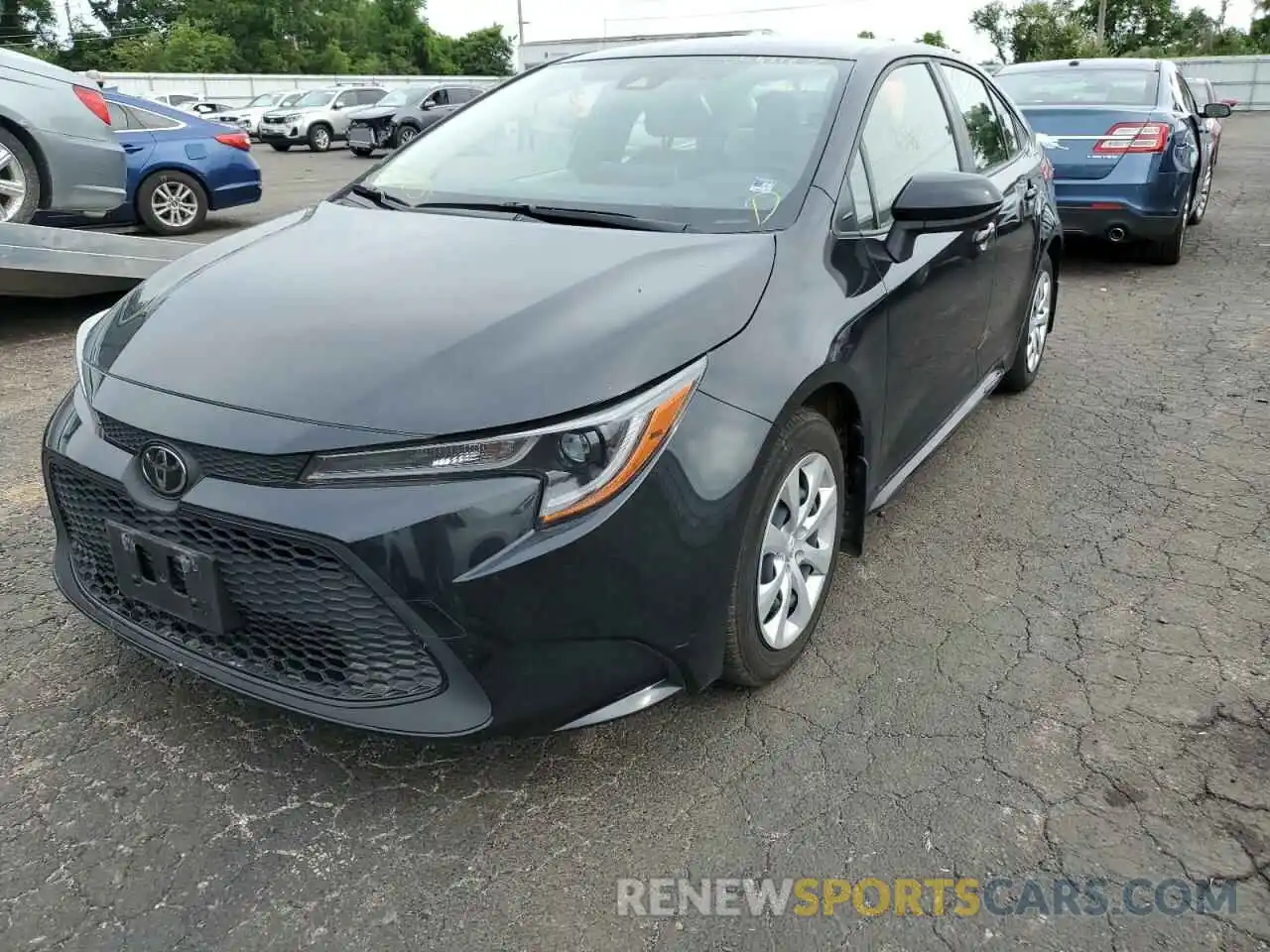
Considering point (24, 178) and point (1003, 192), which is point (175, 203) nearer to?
point (24, 178)

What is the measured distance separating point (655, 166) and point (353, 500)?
1.57 meters

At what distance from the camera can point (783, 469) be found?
7.87ft

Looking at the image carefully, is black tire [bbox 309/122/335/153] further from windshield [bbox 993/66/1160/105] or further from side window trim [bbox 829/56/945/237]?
side window trim [bbox 829/56/945/237]

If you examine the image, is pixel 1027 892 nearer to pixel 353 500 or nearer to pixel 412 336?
pixel 353 500

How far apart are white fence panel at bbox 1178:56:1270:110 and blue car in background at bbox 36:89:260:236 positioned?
33089mm

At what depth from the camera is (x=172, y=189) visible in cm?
962

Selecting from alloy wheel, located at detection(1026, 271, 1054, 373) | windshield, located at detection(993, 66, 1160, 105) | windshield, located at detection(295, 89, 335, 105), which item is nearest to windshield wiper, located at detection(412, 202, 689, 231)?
alloy wheel, located at detection(1026, 271, 1054, 373)

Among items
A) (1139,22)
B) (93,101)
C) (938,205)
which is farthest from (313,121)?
(1139,22)

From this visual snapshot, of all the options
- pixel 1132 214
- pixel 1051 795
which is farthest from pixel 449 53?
pixel 1051 795

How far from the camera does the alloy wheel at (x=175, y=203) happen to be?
31.3ft

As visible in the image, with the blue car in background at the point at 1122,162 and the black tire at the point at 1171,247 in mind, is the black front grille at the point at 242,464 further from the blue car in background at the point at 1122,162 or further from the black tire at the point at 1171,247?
the black tire at the point at 1171,247

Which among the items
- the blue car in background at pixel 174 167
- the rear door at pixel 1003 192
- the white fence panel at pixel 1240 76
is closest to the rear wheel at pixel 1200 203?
the rear door at pixel 1003 192

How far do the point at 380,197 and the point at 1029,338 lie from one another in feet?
10.3

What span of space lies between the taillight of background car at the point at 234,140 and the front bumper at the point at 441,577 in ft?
28.8
